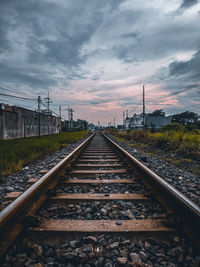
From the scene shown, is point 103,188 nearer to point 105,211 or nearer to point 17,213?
point 105,211

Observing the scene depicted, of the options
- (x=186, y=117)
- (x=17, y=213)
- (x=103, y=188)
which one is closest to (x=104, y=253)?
(x=17, y=213)

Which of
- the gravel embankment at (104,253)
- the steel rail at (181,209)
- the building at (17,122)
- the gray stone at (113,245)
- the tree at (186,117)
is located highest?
the tree at (186,117)

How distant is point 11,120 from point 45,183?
1619 cm

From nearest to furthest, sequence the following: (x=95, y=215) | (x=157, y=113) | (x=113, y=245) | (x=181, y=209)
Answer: (x=113, y=245)
(x=181, y=209)
(x=95, y=215)
(x=157, y=113)

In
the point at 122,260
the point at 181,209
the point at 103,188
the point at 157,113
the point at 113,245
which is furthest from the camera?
the point at 157,113

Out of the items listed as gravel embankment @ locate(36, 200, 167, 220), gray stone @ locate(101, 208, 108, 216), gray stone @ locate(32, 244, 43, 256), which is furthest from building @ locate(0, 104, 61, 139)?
gray stone @ locate(32, 244, 43, 256)

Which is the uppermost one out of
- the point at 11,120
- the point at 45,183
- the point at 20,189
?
the point at 11,120

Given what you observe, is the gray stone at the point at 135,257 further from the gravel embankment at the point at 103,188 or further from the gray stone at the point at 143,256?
the gravel embankment at the point at 103,188

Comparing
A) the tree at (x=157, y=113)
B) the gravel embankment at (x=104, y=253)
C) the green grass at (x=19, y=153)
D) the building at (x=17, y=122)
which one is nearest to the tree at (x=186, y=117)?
the tree at (x=157, y=113)

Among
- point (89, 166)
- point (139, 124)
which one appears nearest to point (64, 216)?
point (89, 166)

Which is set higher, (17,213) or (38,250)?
(17,213)

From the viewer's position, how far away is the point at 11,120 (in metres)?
15.8

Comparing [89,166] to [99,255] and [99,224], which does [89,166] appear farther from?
[99,255]

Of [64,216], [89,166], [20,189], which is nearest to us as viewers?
[64,216]
